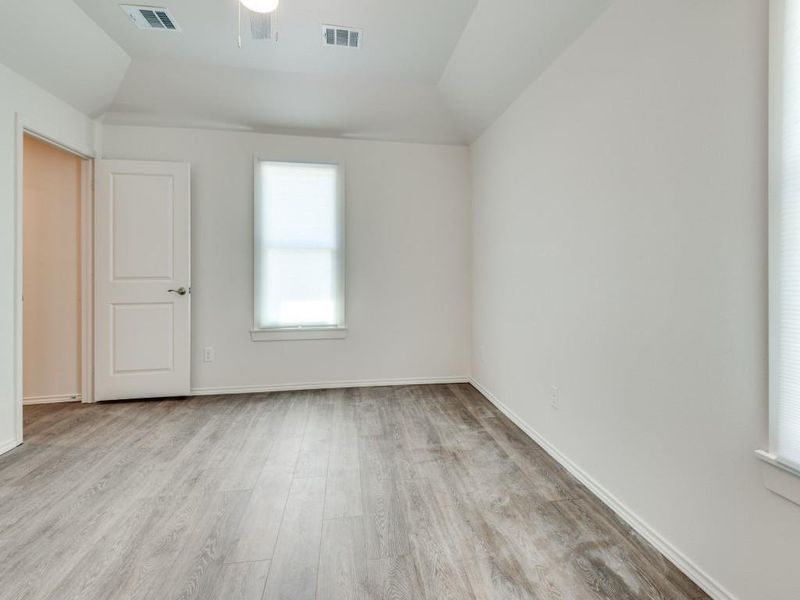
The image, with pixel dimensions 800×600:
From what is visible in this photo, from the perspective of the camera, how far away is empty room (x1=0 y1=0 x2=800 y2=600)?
1289mm

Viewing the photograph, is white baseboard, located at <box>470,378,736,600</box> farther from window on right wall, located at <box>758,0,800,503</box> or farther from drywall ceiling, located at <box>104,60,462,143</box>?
drywall ceiling, located at <box>104,60,462,143</box>

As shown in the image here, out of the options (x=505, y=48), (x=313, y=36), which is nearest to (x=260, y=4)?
(x=313, y=36)

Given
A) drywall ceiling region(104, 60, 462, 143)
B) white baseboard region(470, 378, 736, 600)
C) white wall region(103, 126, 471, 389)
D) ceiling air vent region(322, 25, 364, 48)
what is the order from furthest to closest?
white wall region(103, 126, 471, 389)
drywall ceiling region(104, 60, 462, 143)
ceiling air vent region(322, 25, 364, 48)
white baseboard region(470, 378, 736, 600)

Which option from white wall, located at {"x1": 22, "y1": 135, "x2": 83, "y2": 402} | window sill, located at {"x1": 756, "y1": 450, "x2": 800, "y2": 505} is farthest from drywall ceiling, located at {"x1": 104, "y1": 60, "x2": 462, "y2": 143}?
window sill, located at {"x1": 756, "y1": 450, "x2": 800, "y2": 505}

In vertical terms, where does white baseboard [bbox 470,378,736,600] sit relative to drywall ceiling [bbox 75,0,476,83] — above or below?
below

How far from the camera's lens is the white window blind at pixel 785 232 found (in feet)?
3.50

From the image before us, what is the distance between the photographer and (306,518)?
5.69 feet

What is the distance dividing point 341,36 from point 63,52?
1.90 meters

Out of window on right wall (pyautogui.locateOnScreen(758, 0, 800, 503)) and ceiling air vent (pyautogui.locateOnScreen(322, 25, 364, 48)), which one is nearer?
window on right wall (pyautogui.locateOnScreen(758, 0, 800, 503))

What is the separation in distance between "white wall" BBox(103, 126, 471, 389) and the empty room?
0.03 metres

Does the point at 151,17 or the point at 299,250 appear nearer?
the point at 151,17

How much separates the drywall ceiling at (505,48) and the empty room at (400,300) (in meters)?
0.02

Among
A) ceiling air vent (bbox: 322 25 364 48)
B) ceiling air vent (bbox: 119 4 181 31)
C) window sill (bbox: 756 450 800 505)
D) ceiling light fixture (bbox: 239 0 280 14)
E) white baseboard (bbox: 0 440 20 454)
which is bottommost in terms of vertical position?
white baseboard (bbox: 0 440 20 454)

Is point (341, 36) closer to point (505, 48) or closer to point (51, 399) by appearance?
point (505, 48)
